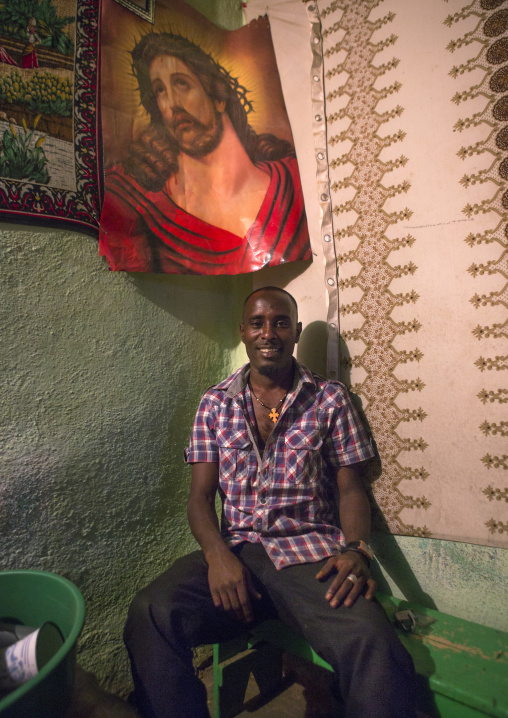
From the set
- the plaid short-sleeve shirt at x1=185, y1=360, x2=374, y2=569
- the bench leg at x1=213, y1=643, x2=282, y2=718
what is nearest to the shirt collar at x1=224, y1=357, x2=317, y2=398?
the plaid short-sleeve shirt at x1=185, y1=360, x2=374, y2=569

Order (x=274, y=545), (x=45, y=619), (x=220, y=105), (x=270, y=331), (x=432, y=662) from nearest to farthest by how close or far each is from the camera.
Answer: (x=45, y=619), (x=432, y=662), (x=274, y=545), (x=270, y=331), (x=220, y=105)

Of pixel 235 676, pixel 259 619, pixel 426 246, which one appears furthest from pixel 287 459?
pixel 426 246

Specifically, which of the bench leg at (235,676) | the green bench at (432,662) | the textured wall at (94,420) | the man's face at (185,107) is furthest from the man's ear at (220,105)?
the bench leg at (235,676)

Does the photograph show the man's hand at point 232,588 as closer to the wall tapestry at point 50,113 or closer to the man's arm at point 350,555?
the man's arm at point 350,555

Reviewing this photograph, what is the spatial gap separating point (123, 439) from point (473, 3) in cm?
Answer: 215

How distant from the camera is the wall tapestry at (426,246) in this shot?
4.74 feet

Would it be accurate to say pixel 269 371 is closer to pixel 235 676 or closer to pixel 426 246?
pixel 426 246

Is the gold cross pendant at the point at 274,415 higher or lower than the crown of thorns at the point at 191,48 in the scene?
lower

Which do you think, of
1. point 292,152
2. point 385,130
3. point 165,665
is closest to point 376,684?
point 165,665

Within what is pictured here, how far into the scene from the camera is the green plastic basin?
2.24 ft

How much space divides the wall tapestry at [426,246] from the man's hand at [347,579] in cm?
41

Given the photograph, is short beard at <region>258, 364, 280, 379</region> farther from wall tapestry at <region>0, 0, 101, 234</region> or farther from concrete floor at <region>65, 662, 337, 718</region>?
concrete floor at <region>65, 662, 337, 718</region>

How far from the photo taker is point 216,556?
1.41 m

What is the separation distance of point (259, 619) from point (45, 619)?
0.74 m
